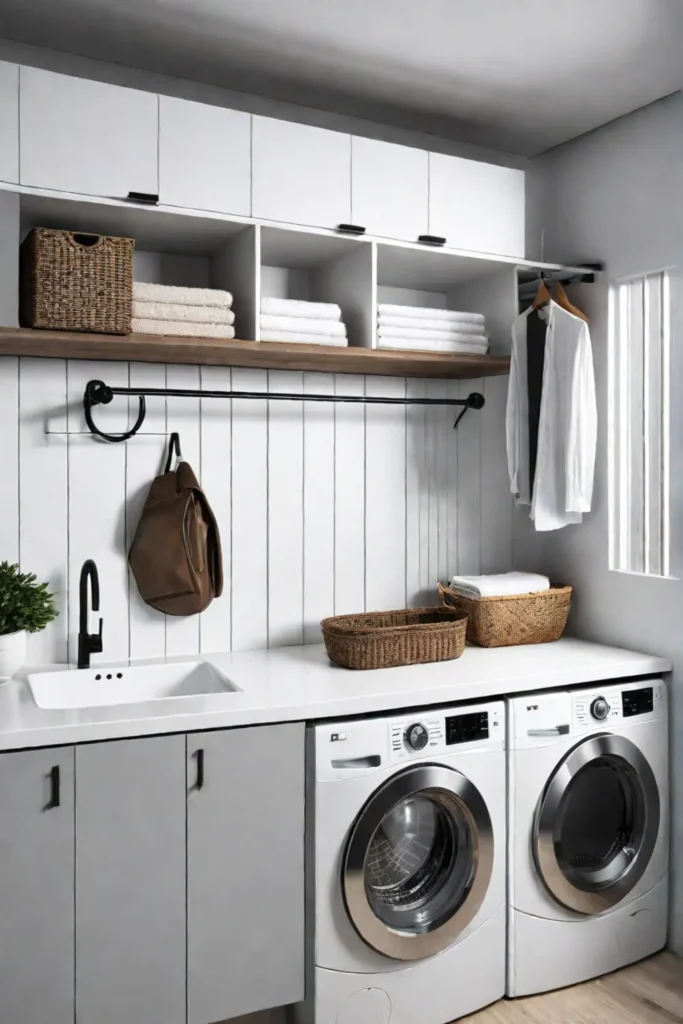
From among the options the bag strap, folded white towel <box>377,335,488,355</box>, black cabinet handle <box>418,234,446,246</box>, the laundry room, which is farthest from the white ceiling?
the bag strap

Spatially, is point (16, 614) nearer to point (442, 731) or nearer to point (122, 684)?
point (122, 684)

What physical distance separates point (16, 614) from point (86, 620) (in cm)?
26

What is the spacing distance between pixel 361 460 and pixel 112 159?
4.14 feet

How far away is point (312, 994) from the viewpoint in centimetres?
222

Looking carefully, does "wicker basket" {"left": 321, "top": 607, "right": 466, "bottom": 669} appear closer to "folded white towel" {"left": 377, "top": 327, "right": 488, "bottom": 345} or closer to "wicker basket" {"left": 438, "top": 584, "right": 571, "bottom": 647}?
"wicker basket" {"left": 438, "top": 584, "right": 571, "bottom": 647}

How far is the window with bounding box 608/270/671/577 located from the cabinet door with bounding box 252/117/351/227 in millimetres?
1027

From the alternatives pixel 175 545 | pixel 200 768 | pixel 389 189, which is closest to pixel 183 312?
pixel 175 545

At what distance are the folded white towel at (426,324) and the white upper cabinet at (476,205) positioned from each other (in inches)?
9.5

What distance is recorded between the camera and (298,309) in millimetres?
2576

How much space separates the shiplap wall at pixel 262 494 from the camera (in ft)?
8.39

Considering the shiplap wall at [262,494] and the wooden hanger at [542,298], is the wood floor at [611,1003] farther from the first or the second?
the wooden hanger at [542,298]

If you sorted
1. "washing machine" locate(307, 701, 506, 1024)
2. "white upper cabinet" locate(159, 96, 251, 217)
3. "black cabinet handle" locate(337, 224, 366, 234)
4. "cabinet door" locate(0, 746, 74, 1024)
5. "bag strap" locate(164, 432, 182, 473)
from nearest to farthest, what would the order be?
"cabinet door" locate(0, 746, 74, 1024), "washing machine" locate(307, 701, 506, 1024), "white upper cabinet" locate(159, 96, 251, 217), "black cabinet handle" locate(337, 224, 366, 234), "bag strap" locate(164, 432, 182, 473)

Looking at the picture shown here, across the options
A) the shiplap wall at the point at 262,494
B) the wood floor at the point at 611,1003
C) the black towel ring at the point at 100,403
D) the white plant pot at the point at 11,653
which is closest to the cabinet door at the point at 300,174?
the shiplap wall at the point at 262,494

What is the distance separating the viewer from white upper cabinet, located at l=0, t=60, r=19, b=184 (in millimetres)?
2143
